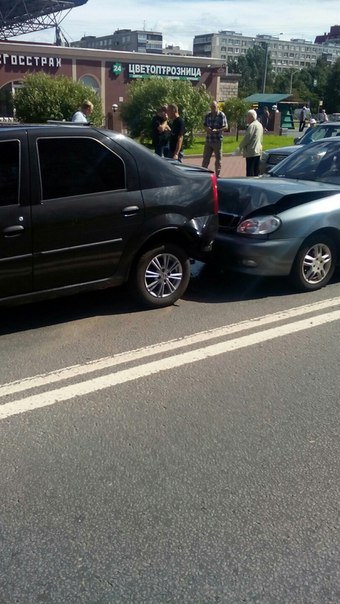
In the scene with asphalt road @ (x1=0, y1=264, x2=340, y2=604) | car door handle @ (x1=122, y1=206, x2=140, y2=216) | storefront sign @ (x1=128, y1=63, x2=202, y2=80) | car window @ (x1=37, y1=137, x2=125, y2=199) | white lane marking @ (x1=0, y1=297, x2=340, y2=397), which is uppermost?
storefront sign @ (x1=128, y1=63, x2=202, y2=80)

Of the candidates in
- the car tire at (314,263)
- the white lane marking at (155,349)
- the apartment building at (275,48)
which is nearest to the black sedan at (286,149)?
the car tire at (314,263)

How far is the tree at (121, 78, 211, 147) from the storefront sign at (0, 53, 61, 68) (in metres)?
16.9

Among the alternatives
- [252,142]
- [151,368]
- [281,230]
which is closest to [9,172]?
[151,368]

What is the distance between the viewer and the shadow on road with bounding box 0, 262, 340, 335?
554cm

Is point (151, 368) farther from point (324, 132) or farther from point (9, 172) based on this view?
point (324, 132)

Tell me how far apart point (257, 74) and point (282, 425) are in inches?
5671

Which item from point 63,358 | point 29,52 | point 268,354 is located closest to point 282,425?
point 268,354

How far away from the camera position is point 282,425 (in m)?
3.74

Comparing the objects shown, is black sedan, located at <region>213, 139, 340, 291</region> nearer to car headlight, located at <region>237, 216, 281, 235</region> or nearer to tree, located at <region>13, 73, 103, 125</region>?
car headlight, located at <region>237, 216, 281, 235</region>

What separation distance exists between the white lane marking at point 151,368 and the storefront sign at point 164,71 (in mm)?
43914

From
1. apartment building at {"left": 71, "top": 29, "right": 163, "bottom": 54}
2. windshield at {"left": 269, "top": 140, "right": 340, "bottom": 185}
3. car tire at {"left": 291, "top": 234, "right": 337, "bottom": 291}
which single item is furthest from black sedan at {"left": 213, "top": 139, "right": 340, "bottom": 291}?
apartment building at {"left": 71, "top": 29, "right": 163, "bottom": 54}

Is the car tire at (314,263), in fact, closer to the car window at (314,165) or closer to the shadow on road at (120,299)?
the shadow on road at (120,299)

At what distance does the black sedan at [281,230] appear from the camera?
6.19 metres

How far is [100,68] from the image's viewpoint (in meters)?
45.8
